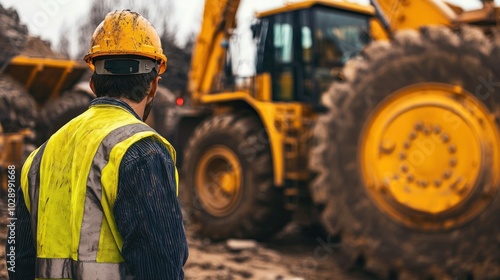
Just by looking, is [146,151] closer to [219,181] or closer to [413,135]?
[413,135]

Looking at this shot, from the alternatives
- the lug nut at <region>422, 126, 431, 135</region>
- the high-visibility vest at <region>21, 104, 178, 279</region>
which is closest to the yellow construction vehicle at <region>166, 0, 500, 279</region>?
the lug nut at <region>422, 126, 431, 135</region>

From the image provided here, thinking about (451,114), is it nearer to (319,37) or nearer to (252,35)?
(319,37)

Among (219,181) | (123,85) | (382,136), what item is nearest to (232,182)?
(219,181)

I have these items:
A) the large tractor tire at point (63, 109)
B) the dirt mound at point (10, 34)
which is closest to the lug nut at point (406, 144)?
the dirt mound at point (10, 34)

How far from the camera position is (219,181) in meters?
7.78

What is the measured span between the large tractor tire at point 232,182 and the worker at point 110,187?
5.22 m

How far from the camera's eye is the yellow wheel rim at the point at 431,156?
489 centimetres

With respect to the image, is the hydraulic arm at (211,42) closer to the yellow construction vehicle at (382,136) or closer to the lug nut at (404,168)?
the yellow construction vehicle at (382,136)

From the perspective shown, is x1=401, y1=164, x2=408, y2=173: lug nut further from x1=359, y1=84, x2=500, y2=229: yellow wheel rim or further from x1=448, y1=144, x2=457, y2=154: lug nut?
x1=448, y1=144, x2=457, y2=154: lug nut

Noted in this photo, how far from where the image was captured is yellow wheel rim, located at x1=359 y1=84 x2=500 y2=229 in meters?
4.89

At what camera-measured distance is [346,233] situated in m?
5.54

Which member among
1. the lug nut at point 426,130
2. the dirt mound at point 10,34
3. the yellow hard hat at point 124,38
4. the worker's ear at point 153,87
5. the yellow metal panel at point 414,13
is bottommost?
the lug nut at point 426,130

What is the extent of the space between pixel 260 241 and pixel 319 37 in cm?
236

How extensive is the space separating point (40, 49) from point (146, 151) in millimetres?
7828
